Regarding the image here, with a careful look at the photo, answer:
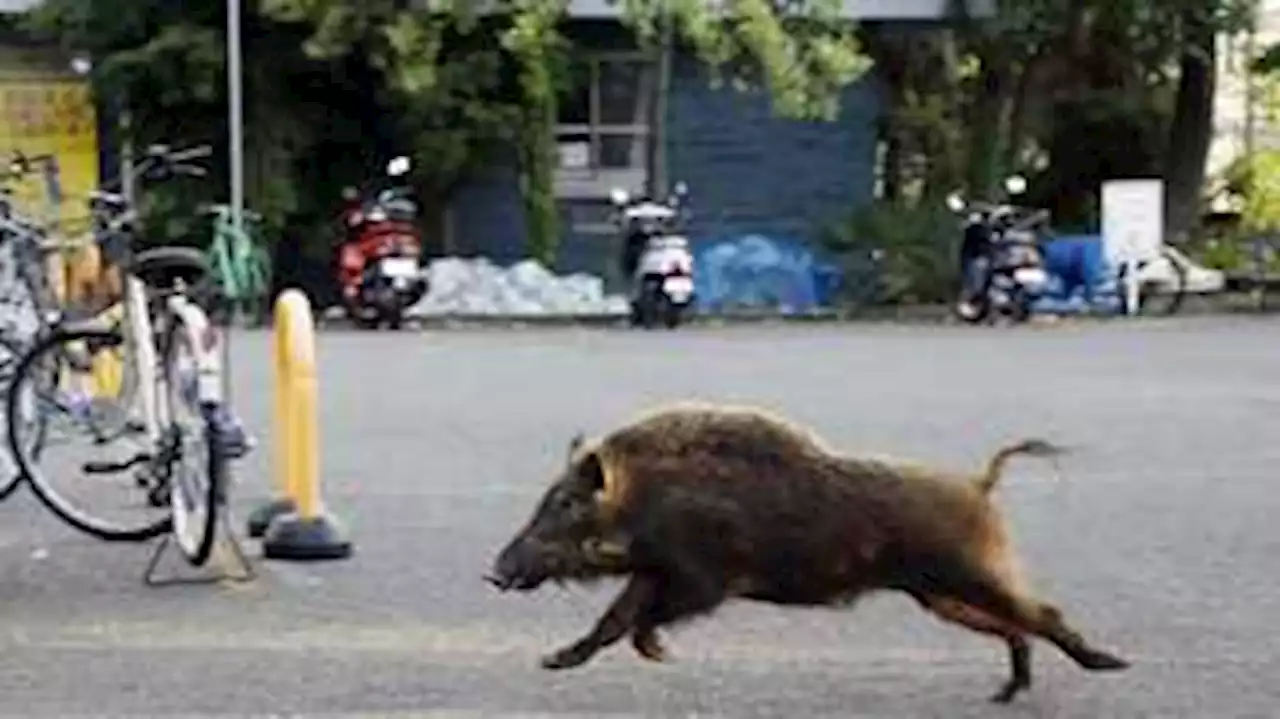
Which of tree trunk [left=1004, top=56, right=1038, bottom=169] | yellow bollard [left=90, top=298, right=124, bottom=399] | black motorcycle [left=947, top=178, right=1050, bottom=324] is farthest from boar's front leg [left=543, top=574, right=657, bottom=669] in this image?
tree trunk [left=1004, top=56, right=1038, bottom=169]

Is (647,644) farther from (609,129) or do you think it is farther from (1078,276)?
(609,129)

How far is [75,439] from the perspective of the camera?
10.6m

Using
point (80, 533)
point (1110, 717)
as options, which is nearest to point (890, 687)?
point (1110, 717)

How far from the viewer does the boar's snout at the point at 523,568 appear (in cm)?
725

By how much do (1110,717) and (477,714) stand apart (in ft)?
5.48

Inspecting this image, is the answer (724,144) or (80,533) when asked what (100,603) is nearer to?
(80,533)

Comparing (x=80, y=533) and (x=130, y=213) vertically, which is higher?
(x=130, y=213)

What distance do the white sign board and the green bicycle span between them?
342 inches

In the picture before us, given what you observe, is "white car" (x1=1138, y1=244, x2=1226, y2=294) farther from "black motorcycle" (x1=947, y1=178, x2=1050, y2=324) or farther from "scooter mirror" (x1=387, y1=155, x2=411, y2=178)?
"scooter mirror" (x1=387, y1=155, x2=411, y2=178)

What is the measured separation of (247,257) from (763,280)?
5.95 m

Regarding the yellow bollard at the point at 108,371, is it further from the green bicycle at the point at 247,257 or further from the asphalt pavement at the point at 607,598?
the green bicycle at the point at 247,257

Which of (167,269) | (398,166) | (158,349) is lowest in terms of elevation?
(158,349)

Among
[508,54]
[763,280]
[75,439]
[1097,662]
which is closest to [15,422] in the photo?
[75,439]

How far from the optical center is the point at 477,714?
7414 mm
